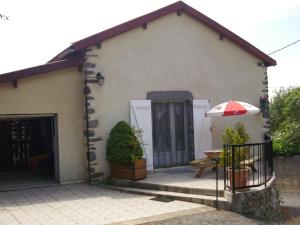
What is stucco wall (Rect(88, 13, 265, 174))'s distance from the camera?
1054cm

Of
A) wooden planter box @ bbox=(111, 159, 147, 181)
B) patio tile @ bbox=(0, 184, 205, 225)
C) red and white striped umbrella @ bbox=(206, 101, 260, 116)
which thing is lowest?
patio tile @ bbox=(0, 184, 205, 225)

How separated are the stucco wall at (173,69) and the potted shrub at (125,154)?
0.39 meters

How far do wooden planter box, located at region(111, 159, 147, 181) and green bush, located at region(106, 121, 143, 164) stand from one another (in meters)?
0.11

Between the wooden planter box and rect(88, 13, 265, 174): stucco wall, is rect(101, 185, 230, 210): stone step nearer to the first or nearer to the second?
the wooden planter box

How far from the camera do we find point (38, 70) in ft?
31.7

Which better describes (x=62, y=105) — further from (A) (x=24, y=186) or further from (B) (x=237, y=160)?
(B) (x=237, y=160)

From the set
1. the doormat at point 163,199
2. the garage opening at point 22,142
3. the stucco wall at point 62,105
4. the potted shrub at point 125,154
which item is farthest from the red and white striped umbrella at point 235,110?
the garage opening at point 22,142

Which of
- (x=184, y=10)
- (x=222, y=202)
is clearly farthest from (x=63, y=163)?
(x=184, y=10)

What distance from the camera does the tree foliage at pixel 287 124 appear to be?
1354 centimetres

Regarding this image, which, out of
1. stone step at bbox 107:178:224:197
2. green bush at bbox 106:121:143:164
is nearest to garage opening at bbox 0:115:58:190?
green bush at bbox 106:121:143:164

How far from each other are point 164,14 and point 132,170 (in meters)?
4.65

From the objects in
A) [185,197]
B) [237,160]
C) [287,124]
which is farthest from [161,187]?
[287,124]

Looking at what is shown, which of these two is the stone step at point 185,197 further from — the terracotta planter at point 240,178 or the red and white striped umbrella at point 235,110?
the red and white striped umbrella at point 235,110

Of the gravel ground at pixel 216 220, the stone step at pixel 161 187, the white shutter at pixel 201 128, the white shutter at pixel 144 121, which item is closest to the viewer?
the gravel ground at pixel 216 220
